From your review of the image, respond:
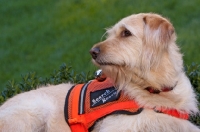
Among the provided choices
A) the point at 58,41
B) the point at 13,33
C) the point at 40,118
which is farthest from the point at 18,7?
the point at 40,118

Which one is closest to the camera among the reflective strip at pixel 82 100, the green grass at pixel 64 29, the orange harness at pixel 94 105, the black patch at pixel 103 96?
the orange harness at pixel 94 105

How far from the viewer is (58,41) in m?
10.1

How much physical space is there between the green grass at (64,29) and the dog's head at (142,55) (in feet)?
12.5

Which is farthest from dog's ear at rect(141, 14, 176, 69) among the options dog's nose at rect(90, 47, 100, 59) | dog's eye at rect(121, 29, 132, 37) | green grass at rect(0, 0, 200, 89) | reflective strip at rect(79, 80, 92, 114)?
green grass at rect(0, 0, 200, 89)

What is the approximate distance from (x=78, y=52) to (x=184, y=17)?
7.77 feet

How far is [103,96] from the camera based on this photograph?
4.69 metres

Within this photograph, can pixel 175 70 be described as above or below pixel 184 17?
above

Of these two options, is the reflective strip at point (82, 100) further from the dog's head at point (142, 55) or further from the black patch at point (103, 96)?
the dog's head at point (142, 55)

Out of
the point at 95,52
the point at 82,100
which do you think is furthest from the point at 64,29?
the point at 95,52

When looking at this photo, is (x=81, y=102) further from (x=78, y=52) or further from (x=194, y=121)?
(x=78, y=52)

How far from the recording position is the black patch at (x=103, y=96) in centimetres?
461

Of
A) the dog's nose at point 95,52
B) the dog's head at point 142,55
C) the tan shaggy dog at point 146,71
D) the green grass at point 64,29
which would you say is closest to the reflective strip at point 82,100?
the tan shaggy dog at point 146,71

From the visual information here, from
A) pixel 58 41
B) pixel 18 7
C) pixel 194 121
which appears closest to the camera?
pixel 194 121

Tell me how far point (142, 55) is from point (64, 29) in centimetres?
627
